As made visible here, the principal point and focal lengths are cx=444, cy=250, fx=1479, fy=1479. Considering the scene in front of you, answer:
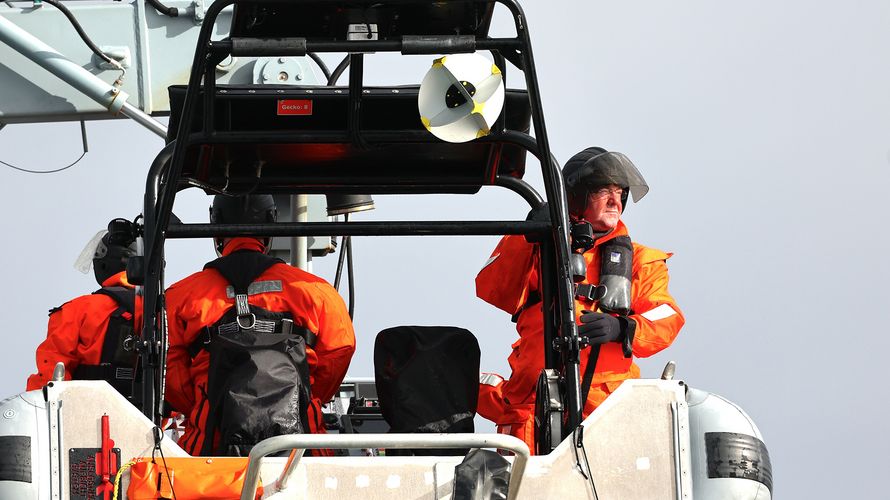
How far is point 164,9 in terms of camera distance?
880 centimetres

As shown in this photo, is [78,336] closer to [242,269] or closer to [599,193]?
[242,269]

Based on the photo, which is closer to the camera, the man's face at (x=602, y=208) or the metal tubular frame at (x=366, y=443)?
the metal tubular frame at (x=366, y=443)

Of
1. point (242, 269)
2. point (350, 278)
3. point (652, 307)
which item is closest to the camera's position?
point (242, 269)

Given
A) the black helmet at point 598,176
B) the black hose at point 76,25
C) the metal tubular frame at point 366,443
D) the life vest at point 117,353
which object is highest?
the black hose at point 76,25

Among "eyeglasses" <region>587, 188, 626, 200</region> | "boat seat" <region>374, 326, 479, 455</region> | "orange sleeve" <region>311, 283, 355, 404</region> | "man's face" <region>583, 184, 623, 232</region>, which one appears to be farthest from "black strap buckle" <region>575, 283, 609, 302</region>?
"orange sleeve" <region>311, 283, 355, 404</region>

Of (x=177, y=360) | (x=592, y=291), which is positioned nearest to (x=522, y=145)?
(x=592, y=291)

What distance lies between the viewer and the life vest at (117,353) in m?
6.46

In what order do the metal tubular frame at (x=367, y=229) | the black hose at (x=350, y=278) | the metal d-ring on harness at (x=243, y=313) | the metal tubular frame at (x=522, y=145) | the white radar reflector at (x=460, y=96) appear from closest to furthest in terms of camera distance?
the metal tubular frame at (x=522, y=145) → the white radar reflector at (x=460, y=96) → the metal tubular frame at (x=367, y=229) → the metal d-ring on harness at (x=243, y=313) → the black hose at (x=350, y=278)

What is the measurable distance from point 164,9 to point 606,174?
3696mm

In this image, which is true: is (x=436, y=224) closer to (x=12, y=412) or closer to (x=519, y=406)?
(x=519, y=406)

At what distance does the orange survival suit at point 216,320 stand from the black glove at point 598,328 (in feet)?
2.97

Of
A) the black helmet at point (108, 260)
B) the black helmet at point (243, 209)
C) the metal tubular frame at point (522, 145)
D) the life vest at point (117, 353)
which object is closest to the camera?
the metal tubular frame at point (522, 145)

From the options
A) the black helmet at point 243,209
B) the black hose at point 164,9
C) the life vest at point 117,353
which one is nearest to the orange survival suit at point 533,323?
the black helmet at point 243,209

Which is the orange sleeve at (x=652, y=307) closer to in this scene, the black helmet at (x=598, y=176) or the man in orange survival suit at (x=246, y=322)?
the black helmet at (x=598, y=176)
